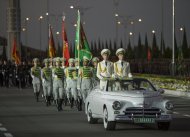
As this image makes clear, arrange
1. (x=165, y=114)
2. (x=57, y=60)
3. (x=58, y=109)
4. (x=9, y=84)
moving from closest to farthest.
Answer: (x=165, y=114), (x=58, y=109), (x=57, y=60), (x=9, y=84)

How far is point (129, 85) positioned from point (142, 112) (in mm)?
1707

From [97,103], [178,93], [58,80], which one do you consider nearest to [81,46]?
[58,80]

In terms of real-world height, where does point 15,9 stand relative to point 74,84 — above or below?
above

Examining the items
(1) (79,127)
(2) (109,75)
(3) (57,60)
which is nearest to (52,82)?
(3) (57,60)

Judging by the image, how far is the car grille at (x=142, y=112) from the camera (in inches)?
843

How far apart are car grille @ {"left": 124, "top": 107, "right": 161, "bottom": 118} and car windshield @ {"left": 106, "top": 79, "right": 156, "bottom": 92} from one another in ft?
4.20

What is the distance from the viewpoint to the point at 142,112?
70.3 ft

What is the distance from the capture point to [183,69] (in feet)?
217

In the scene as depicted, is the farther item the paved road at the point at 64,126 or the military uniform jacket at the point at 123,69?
the military uniform jacket at the point at 123,69

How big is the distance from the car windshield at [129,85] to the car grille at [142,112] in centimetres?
128

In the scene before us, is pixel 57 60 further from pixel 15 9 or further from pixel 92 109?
pixel 15 9

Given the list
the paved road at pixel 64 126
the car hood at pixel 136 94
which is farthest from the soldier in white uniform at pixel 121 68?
the car hood at pixel 136 94

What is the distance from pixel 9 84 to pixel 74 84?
30345 mm

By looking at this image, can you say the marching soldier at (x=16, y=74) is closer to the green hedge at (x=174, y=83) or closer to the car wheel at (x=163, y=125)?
the green hedge at (x=174, y=83)
